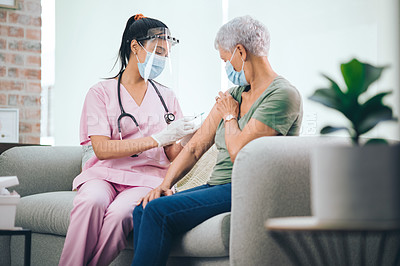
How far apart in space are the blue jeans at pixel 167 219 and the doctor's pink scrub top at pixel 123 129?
1.23 ft

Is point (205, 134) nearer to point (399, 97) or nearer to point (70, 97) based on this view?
point (399, 97)

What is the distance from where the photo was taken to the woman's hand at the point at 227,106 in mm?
1641

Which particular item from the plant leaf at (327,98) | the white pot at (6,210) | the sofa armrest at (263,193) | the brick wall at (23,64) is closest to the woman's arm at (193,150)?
the sofa armrest at (263,193)

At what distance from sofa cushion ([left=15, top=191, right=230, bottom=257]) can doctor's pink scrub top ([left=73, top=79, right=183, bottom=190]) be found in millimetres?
120

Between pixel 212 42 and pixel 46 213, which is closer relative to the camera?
pixel 46 213

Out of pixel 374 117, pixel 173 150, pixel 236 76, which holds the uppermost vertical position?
pixel 236 76

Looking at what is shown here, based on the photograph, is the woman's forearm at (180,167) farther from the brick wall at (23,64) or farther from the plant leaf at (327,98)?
the brick wall at (23,64)

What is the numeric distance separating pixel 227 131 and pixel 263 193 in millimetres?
407

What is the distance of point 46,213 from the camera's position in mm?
1812

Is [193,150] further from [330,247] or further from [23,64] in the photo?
[23,64]

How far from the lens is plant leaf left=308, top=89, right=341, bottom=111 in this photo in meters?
0.88

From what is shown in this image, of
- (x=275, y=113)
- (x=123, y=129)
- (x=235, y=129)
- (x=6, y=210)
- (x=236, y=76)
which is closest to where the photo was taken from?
(x=6, y=210)

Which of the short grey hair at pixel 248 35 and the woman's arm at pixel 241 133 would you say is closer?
the woman's arm at pixel 241 133

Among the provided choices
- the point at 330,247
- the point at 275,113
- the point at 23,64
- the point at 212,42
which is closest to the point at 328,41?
the point at 212,42
